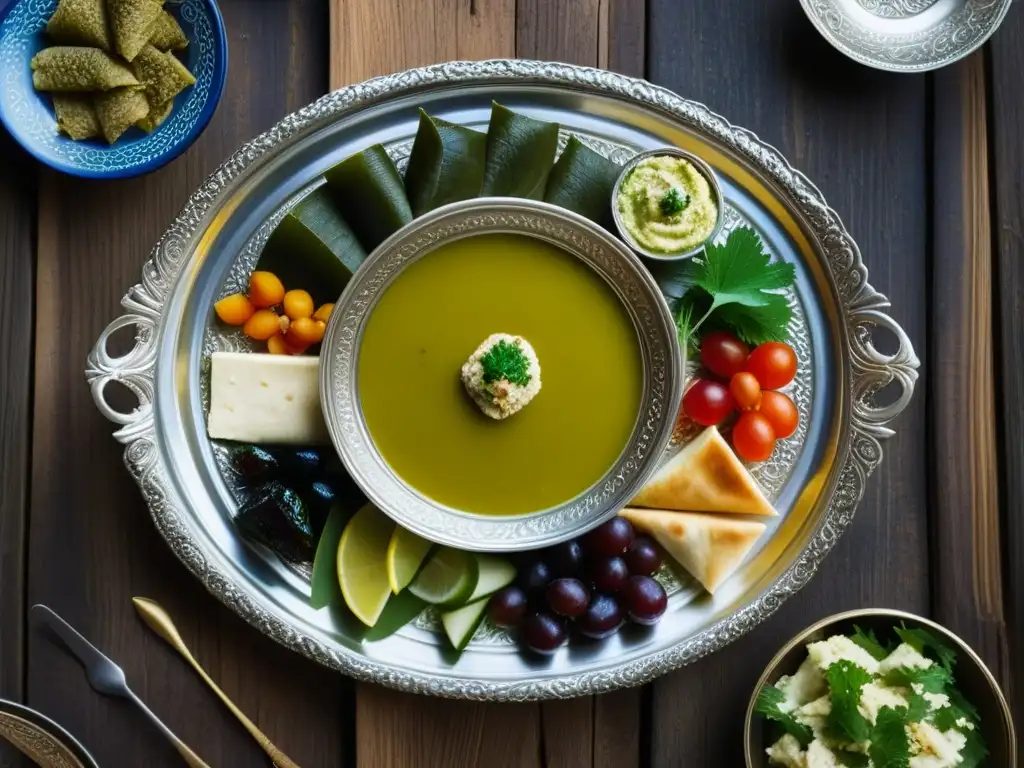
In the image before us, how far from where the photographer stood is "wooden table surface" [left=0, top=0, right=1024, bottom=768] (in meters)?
2.28

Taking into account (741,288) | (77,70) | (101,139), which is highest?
(77,70)

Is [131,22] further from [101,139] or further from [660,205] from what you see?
[660,205]

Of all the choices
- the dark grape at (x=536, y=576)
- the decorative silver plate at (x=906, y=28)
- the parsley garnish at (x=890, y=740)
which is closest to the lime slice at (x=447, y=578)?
the dark grape at (x=536, y=576)

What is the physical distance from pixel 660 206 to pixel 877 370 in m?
0.66

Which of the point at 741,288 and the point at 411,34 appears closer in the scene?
the point at 741,288

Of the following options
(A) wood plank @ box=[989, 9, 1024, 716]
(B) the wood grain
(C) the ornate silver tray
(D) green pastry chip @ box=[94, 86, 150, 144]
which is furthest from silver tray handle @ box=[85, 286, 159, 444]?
(A) wood plank @ box=[989, 9, 1024, 716]

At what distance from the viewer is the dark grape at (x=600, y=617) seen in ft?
7.05

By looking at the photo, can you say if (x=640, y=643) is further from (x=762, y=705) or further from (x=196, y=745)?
(x=196, y=745)

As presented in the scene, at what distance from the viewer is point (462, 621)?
7.16 ft

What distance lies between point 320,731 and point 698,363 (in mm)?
1302

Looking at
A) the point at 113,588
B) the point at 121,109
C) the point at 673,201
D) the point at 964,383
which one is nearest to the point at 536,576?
the point at 673,201

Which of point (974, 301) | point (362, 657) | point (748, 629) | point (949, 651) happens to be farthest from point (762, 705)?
point (974, 301)

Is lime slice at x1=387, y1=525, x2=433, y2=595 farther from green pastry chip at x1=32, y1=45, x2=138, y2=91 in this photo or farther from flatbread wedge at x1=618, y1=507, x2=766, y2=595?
green pastry chip at x1=32, y1=45, x2=138, y2=91

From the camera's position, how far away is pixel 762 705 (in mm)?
2172
